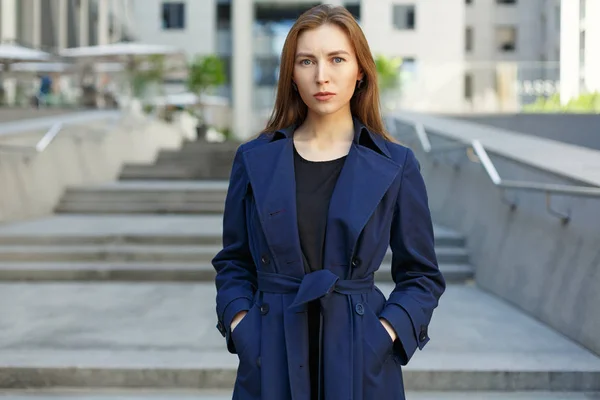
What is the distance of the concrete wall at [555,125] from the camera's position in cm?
1443

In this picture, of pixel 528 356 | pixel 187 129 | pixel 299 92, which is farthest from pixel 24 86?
pixel 299 92

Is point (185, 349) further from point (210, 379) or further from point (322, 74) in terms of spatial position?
point (322, 74)

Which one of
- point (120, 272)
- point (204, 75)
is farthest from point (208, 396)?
point (204, 75)

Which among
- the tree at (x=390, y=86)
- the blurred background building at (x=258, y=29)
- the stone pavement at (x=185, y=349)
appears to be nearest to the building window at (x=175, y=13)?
the blurred background building at (x=258, y=29)

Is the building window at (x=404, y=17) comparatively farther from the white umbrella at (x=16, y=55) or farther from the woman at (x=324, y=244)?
the woman at (x=324, y=244)

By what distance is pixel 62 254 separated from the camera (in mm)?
8109

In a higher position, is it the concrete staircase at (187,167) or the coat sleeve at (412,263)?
the coat sleeve at (412,263)

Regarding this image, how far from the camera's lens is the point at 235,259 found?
225cm

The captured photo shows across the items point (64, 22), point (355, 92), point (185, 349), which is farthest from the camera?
point (64, 22)

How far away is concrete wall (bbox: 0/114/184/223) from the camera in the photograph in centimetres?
972

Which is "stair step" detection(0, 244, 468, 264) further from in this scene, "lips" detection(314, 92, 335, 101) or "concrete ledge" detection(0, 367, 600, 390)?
"lips" detection(314, 92, 335, 101)

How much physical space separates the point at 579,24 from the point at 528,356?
53.7 feet

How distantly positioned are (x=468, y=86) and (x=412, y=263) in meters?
16.6

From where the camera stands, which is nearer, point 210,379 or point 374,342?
point 374,342
